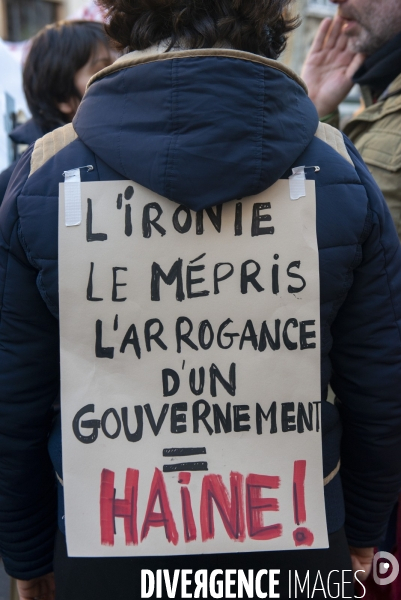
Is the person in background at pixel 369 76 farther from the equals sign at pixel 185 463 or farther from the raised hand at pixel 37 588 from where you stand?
the raised hand at pixel 37 588

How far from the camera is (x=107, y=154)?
1156mm

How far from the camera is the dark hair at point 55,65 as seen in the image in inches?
93.7

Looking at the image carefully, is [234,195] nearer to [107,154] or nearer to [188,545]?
[107,154]

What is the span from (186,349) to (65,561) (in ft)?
1.68

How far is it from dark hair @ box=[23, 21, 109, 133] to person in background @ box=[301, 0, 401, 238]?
3.48ft

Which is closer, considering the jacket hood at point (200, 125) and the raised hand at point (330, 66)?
the jacket hood at point (200, 125)

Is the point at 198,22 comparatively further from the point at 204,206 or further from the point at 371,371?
the point at 371,371

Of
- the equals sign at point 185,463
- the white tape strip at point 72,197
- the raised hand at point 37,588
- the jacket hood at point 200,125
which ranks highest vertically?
the jacket hood at point 200,125

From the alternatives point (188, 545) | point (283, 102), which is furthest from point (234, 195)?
point (188, 545)

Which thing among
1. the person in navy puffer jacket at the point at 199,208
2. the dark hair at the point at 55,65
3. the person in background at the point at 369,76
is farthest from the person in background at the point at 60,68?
the person in navy puffer jacket at the point at 199,208

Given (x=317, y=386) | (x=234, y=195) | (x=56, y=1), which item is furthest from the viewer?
(x=56, y=1)

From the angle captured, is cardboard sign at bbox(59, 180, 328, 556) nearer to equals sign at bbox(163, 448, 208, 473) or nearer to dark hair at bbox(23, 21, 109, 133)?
equals sign at bbox(163, 448, 208, 473)

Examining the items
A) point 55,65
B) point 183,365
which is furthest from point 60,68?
point 183,365

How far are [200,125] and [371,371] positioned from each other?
24.6 inches
